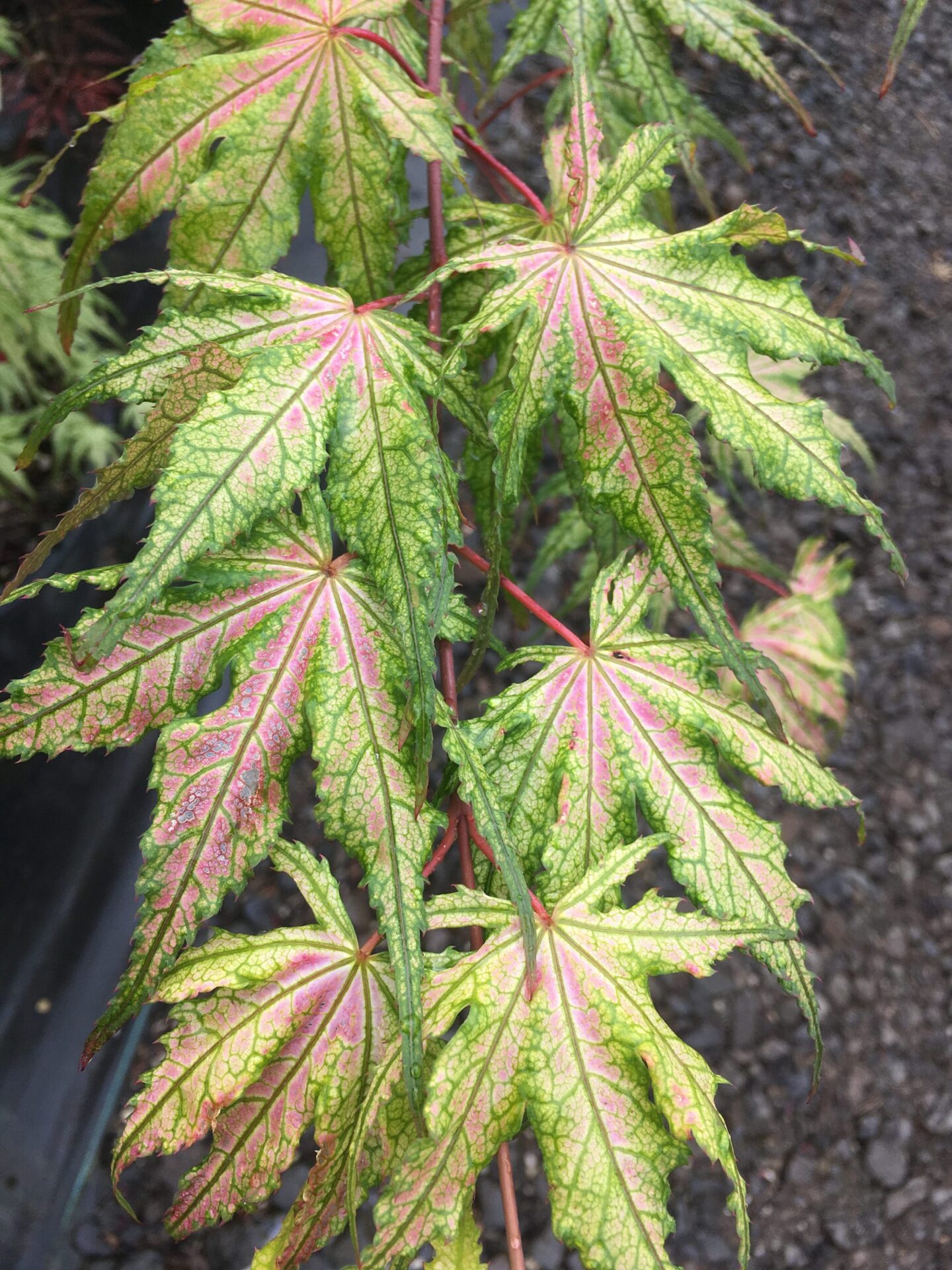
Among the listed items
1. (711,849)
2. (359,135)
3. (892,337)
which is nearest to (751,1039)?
(711,849)

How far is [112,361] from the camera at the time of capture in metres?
0.67

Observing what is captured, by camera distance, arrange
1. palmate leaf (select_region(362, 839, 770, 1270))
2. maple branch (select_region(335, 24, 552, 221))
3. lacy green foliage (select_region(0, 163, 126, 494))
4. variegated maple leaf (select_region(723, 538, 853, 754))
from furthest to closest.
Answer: lacy green foliage (select_region(0, 163, 126, 494)) → variegated maple leaf (select_region(723, 538, 853, 754)) → maple branch (select_region(335, 24, 552, 221)) → palmate leaf (select_region(362, 839, 770, 1270))

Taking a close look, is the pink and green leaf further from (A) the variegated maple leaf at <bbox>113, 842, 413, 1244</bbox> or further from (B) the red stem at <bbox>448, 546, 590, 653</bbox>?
(A) the variegated maple leaf at <bbox>113, 842, 413, 1244</bbox>

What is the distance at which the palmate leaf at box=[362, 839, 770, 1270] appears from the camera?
1.96ft

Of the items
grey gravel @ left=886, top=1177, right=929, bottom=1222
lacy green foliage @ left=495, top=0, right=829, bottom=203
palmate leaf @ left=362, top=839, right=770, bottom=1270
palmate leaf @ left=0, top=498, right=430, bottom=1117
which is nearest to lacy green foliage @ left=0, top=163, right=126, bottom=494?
lacy green foliage @ left=495, top=0, right=829, bottom=203

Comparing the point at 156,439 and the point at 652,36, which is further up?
the point at 652,36

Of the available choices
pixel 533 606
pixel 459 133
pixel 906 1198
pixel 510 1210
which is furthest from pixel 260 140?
pixel 906 1198

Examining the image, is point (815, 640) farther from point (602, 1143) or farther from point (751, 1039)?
point (602, 1143)

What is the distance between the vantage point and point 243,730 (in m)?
0.68

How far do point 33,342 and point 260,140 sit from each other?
1317 mm

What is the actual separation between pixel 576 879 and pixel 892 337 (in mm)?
2545

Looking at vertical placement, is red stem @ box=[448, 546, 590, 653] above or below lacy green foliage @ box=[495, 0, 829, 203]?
below

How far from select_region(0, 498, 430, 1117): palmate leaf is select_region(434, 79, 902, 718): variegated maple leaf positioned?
0.19 m

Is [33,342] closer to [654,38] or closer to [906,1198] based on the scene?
[654,38]
